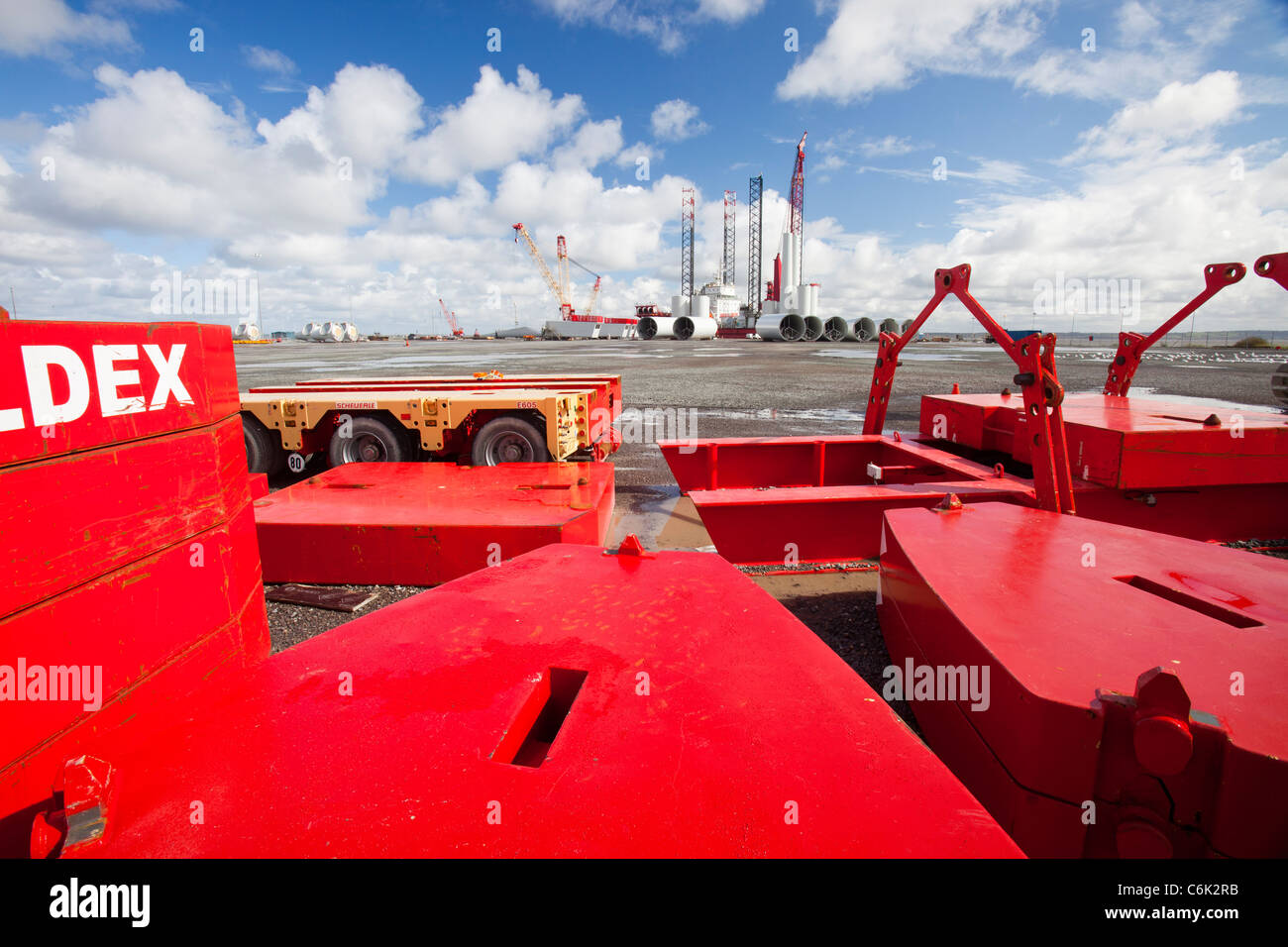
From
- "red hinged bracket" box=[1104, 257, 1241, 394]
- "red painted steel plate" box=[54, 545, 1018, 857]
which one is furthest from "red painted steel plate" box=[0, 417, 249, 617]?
"red hinged bracket" box=[1104, 257, 1241, 394]

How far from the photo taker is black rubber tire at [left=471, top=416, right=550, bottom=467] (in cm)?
588

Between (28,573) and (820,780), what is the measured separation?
1808 millimetres

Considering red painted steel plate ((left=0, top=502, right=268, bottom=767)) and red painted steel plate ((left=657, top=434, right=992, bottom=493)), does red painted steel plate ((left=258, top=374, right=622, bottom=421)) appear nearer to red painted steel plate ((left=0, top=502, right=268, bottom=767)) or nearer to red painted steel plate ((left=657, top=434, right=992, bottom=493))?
red painted steel plate ((left=657, top=434, right=992, bottom=493))

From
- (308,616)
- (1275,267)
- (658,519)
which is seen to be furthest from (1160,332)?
(308,616)

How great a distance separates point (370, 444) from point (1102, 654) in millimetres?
6161

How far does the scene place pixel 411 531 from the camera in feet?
12.4

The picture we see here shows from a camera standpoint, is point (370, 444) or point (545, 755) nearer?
point (545, 755)

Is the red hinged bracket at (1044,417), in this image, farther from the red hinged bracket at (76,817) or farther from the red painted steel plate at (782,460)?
the red hinged bracket at (76,817)

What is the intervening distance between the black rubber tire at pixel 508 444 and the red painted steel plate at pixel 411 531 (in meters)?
1.48

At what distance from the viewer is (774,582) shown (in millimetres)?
4172

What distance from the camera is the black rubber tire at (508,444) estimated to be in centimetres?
588

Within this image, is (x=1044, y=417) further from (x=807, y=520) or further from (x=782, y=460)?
(x=782, y=460)

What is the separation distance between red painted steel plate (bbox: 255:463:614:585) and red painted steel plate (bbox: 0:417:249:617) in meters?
1.70
